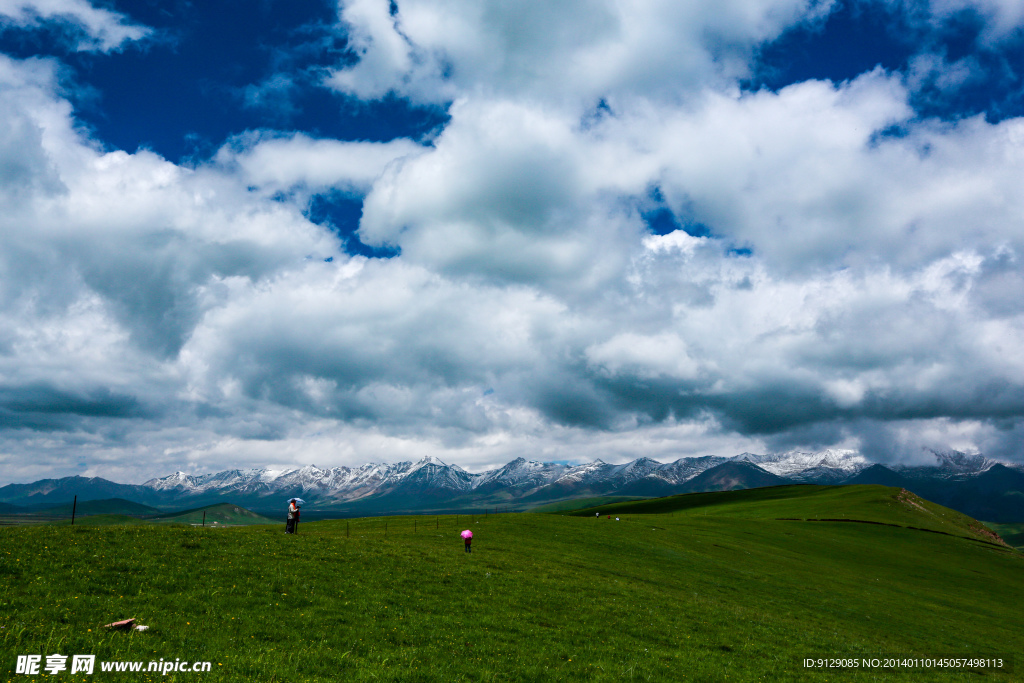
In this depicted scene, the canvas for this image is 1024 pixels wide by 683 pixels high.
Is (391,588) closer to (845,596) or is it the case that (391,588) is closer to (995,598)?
(845,596)

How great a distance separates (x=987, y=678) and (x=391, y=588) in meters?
41.0

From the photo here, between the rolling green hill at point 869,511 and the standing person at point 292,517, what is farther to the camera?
the rolling green hill at point 869,511

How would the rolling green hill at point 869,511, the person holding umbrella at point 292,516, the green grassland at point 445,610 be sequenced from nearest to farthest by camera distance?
1. the green grassland at point 445,610
2. the person holding umbrella at point 292,516
3. the rolling green hill at point 869,511

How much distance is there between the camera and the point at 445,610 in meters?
28.9

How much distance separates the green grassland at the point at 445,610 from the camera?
2020cm

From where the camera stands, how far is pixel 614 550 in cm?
6297

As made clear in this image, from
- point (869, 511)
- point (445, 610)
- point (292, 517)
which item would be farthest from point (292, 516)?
point (869, 511)

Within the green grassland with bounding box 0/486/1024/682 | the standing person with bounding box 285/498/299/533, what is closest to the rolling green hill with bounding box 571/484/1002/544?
the green grassland with bounding box 0/486/1024/682

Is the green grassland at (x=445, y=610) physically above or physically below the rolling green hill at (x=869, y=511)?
above

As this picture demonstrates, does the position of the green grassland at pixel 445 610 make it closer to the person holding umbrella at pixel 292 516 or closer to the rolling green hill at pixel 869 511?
the person holding umbrella at pixel 292 516

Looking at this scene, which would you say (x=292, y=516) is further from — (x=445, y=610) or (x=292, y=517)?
(x=445, y=610)

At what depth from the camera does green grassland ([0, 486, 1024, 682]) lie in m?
20.2

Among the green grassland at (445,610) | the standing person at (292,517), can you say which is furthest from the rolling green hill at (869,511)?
the standing person at (292,517)

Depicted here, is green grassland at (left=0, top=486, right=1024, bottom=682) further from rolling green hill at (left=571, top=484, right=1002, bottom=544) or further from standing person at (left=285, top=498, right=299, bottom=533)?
rolling green hill at (left=571, top=484, right=1002, bottom=544)
